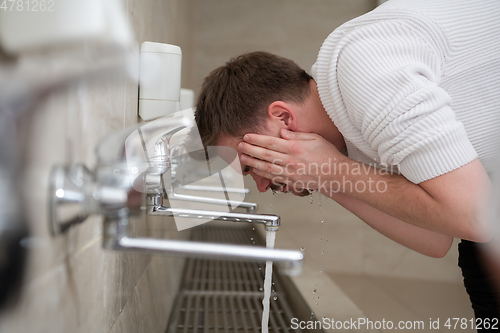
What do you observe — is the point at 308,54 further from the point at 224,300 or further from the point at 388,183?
the point at 388,183

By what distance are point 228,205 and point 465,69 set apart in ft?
1.46

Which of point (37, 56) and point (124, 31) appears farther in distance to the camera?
point (124, 31)

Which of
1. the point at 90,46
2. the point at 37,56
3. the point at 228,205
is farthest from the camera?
the point at 228,205

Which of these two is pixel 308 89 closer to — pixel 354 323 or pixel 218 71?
pixel 218 71

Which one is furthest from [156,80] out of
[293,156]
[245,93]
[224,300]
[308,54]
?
[308,54]

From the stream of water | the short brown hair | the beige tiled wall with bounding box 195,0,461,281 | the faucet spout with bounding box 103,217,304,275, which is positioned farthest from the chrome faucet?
the beige tiled wall with bounding box 195,0,461,281

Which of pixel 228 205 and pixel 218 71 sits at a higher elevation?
pixel 218 71

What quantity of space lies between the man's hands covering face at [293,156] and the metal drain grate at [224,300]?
0.85 feet

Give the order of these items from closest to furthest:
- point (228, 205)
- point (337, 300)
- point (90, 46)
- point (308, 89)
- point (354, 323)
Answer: point (90, 46) → point (228, 205) → point (308, 89) → point (354, 323) → point (337, 300)

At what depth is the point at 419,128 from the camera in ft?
1.61

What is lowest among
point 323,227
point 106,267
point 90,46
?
point 323,227

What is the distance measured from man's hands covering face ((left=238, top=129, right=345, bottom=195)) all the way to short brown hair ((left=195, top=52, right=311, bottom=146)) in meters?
0.05

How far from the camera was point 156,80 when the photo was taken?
2.55 feet

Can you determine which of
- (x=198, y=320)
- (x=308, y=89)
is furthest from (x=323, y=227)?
(x=308, y=89)
